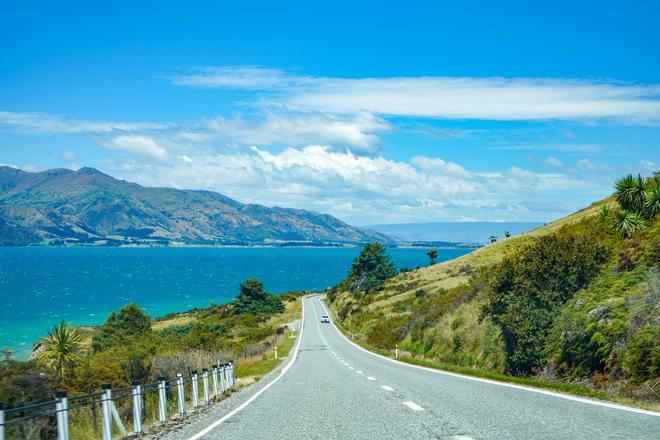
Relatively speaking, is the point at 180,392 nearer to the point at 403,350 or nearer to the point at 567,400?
the point at 567,400

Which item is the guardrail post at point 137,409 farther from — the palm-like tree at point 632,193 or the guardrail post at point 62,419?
the palm-like tree at point 632,193

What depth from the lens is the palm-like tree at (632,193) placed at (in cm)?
2591

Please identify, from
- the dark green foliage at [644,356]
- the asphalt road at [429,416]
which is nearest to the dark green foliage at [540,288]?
the asphalt road at [429,416]

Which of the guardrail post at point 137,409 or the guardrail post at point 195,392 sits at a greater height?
the guardrail post at point 137,409

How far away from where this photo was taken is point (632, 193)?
2614 cm

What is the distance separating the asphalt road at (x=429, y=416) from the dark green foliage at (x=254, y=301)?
271 feet

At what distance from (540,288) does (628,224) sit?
497 cm

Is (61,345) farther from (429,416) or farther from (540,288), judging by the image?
(429,416)

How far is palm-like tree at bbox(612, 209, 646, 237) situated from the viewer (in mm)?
24141

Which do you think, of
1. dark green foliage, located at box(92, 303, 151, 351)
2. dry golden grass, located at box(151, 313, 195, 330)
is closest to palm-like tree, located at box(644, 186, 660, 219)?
dark green foliage, located at box(92, 303, 151, 351)

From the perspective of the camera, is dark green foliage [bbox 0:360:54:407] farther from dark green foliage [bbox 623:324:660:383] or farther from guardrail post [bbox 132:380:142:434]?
dark green foliage [bbox 623:324:660:383]

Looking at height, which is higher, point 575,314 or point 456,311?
point 575,314

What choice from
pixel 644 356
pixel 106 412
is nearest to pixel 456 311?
pixel 644 356

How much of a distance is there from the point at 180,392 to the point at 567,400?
317 inches
